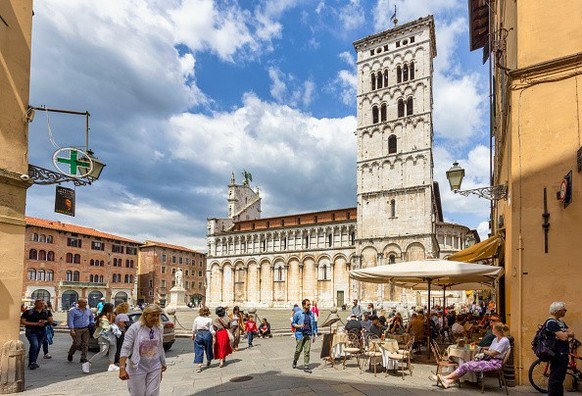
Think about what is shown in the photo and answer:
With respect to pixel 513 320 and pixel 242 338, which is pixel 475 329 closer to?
pixel 513 320

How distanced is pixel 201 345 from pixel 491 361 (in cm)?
646

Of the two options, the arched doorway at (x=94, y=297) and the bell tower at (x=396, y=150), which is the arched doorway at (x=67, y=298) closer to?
the arched doorway at (x=94, y=297)

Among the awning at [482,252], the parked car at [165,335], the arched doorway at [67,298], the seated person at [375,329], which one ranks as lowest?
the arched doorway at [67,298]

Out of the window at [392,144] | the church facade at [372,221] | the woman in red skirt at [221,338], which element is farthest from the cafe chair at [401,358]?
the window at [392,144]

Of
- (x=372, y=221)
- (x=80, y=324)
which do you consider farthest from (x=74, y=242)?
(x=80, y=324)

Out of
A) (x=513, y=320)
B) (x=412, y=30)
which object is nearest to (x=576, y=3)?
(x=513, y=320)

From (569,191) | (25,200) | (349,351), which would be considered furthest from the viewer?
(349,351)

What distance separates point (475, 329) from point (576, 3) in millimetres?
9651

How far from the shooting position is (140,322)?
5.15m

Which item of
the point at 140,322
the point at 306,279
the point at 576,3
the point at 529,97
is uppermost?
the point at 576,3

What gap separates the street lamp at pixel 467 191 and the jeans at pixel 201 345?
713 centimetres

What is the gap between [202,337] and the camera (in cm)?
1023

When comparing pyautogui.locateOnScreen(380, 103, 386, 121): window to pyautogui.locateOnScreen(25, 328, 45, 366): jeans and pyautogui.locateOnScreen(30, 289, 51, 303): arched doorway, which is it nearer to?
pyautogui.locateOnScreen(25, 328, 45, 366): jeans

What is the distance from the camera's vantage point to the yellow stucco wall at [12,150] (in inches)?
309
